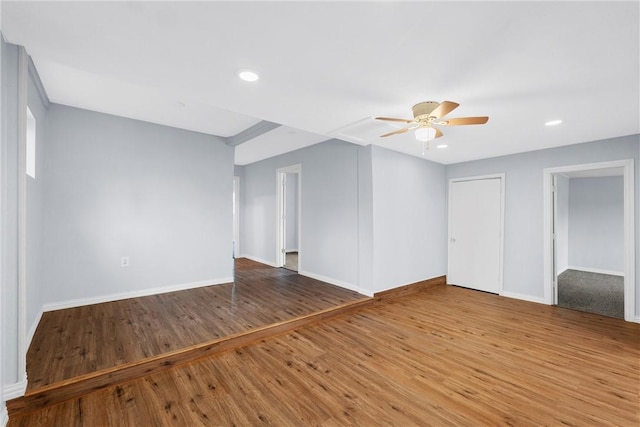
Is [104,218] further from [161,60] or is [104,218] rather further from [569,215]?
[569,215]

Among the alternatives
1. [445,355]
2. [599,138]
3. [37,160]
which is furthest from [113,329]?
[599,138]

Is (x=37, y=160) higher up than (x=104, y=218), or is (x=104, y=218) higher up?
(x=37, y=160)

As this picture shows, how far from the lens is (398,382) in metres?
2.23

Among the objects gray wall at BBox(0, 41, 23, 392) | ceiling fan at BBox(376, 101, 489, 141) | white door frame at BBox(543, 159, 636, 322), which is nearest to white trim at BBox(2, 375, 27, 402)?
gray wall at BBox(0, 41, 23, 392)

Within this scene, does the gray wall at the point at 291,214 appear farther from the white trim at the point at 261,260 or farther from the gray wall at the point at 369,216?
the gray wall at the point at 369,216

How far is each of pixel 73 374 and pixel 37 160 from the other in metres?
2.22

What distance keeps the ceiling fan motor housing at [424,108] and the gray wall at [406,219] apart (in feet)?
5.45

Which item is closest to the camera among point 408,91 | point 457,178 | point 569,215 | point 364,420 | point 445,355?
point 364,420

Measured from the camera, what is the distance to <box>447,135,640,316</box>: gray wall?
411 centimetres

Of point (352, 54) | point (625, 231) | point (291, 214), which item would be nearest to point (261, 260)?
point (291, 214)

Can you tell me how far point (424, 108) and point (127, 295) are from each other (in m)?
4.34

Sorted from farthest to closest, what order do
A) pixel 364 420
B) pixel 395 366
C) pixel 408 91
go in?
pixel 395 366, pixel 408 91, pixel 364 420

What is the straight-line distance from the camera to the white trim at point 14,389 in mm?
1730

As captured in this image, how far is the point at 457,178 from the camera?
5273mm
